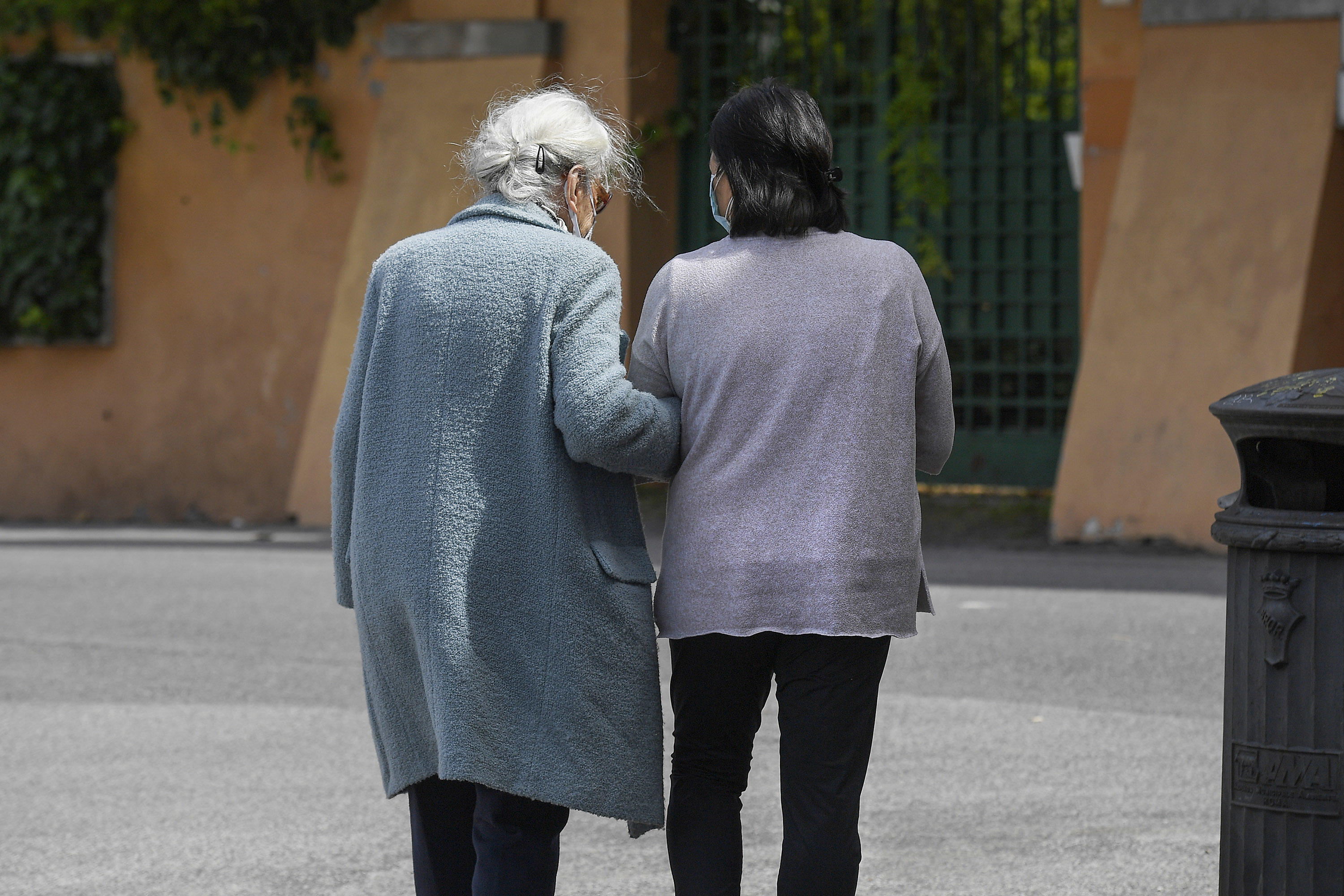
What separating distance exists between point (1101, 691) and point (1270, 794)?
10.4ft

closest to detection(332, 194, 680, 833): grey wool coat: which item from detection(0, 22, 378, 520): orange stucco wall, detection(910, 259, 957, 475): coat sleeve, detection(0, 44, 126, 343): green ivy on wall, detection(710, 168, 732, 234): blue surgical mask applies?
detection(710, 168, 732, 234): blue surgical mask

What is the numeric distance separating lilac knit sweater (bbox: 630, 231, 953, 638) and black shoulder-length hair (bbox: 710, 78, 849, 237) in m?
0.04

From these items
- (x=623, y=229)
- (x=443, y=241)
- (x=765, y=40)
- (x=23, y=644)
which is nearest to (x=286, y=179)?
(x=623, y=229)

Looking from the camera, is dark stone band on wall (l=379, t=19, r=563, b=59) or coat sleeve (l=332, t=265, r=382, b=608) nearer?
coat sleeve (l=332, t=265, r=382, b=608)

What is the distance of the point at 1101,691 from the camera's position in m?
6.14

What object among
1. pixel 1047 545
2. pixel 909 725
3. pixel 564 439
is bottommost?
pixel 1047 545

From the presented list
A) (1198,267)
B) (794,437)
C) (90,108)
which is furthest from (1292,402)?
(90,108)

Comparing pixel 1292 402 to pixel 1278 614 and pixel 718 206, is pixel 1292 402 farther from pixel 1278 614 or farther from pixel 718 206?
pixel 718 206

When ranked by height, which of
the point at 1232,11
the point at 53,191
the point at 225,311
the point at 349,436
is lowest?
the point at 225,311

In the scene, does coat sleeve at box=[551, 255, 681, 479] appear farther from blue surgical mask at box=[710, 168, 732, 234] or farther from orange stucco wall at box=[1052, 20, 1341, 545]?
orange stucco wall at box=[1052, 20, 1341, 545]

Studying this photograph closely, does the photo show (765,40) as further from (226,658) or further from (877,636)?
(877,636)

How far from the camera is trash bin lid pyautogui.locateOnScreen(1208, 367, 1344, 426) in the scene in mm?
2912

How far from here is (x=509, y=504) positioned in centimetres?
280

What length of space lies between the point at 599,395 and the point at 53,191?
11.0 m
